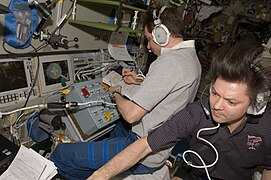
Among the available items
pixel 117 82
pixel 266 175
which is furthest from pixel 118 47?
pixel 266 175

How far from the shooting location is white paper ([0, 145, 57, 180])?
1.00 m

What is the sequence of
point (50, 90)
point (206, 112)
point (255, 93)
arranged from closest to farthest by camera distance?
point (255, 93), point (206, 112), point (50, 90)

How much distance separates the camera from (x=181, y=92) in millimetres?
1274

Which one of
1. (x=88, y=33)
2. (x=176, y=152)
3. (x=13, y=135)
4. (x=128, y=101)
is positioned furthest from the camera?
(x=176, y=152)

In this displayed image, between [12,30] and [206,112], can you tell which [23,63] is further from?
[206,112]

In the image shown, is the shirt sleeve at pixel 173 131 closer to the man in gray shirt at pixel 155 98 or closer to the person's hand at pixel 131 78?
the man in gray shirt at pixel 155 98

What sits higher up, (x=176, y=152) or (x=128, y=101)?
(x=128, y=101)

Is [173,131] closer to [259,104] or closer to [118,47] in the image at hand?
[259,104]

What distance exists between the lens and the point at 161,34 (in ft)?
4.55

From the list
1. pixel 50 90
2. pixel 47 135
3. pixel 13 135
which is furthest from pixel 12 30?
pixel 47 135

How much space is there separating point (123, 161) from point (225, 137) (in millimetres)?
524

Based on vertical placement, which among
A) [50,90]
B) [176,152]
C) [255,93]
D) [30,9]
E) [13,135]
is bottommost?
[176,152]

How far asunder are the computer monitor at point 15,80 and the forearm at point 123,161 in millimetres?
791

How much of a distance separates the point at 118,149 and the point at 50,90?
2.15 feet
